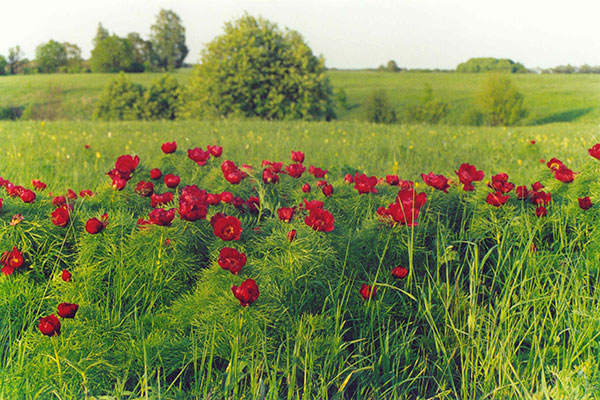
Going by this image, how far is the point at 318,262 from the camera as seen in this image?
215cm

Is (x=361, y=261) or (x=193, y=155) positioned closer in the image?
(x=361, y=261)

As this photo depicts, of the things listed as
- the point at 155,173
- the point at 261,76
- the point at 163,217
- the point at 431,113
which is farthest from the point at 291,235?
the point at 431,113

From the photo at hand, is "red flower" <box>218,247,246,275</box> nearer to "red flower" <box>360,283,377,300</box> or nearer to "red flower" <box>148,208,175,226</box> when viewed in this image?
"red flower" <box>148,208,175,226</box>

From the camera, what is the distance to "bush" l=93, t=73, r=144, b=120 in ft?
89.6

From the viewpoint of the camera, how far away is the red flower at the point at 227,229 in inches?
79.9

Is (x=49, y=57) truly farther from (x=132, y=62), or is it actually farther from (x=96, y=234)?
(x=96, y=234)

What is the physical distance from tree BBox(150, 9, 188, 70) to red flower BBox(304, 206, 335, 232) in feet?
216

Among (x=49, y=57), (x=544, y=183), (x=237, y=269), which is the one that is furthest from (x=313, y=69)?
(x=49, y=57)

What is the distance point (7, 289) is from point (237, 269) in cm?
132

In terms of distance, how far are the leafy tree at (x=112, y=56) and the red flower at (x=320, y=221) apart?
61034mm

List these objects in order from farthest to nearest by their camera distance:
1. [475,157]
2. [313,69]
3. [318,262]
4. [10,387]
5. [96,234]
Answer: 1. [313,69]
2. [475,157]
3. [96,234]
4. [318,262]
5. [10,387]

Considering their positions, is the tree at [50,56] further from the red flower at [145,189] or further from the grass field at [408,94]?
the red flower at [145,189]

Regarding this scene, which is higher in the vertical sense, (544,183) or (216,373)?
(544,183)

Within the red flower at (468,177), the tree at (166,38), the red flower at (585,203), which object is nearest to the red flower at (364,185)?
the red flower at (468,177)
